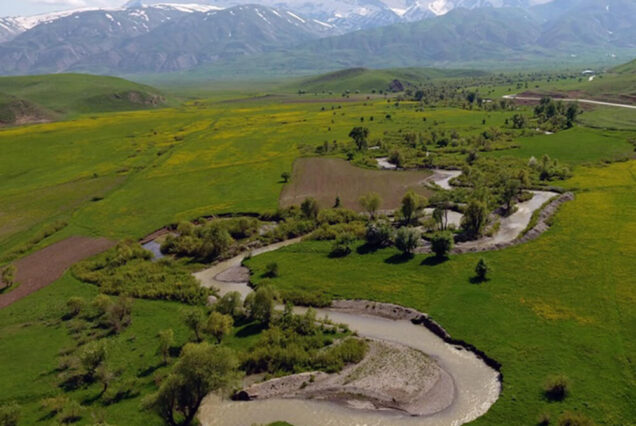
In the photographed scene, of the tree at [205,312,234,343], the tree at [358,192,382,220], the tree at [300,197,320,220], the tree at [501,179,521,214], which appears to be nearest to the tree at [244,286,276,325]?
the tree at [205,312,234,343]

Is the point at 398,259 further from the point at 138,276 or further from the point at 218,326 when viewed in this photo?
the point at 138,276

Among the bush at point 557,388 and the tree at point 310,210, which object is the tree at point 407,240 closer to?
the tree at point 310,210

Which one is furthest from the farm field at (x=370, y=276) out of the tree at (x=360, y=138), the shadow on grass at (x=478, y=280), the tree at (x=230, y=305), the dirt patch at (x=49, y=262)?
the tree at (x=360, y=138)

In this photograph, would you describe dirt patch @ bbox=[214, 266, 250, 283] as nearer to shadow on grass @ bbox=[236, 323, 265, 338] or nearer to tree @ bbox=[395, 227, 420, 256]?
shadow on grass @ bbox=[236, 323, 265, 338]

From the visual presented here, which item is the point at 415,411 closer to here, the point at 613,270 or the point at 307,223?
the point at 613,270

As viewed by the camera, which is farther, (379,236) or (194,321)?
(379,236)

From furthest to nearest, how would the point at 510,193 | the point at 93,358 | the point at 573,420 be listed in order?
the point at 510,193 < the point at 93,358 < the point at 573,420

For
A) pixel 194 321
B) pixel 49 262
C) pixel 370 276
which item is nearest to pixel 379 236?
pixel 370 276
